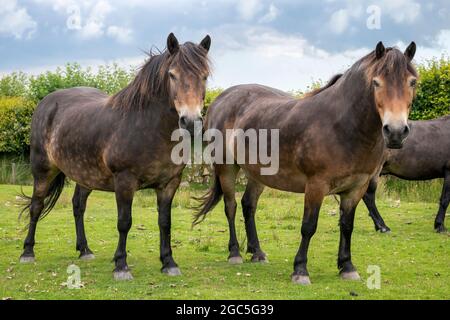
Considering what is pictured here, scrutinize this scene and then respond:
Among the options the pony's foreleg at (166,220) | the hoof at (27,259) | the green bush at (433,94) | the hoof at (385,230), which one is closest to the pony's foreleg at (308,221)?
the pony's foreleg at (166,220)

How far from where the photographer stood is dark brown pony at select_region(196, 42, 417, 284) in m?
5.36

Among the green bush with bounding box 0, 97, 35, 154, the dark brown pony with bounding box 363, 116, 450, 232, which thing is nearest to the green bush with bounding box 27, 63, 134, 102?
the green bush with bounding box 0, 97, 35, 154

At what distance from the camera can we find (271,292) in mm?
5883

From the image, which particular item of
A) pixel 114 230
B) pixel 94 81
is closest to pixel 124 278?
pixel 114 230

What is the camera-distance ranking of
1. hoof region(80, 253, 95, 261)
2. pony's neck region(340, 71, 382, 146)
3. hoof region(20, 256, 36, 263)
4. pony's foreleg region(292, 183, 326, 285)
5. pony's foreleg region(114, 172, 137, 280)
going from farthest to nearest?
hoof region(80, 253, 95, 261) < hoof region(20, 256, 36, 263) < pony's foreleg region(114, 172, 137, 280) < pony's foreleg region(292, 183, 326, 285) < pony's neck region(340, 71, 382, 146)

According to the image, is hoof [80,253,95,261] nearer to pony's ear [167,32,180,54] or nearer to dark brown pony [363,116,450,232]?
pony's ear [167,32,180,54]

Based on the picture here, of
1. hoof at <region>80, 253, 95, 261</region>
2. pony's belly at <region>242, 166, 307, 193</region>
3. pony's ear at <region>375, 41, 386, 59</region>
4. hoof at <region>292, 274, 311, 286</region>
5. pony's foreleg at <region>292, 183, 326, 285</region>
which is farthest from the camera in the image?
hoof at <region>80, 253, 95, 261</region>

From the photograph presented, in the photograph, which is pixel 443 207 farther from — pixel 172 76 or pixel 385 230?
pixel 172 76

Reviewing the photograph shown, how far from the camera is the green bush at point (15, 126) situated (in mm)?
19781

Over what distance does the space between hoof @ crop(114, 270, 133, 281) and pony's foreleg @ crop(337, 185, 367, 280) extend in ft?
7.72

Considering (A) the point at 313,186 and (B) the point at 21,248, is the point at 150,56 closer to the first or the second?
(A) the point at 313,186

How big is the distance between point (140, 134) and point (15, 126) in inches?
582

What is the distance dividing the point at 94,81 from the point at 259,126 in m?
17.7

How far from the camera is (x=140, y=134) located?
6.32m
